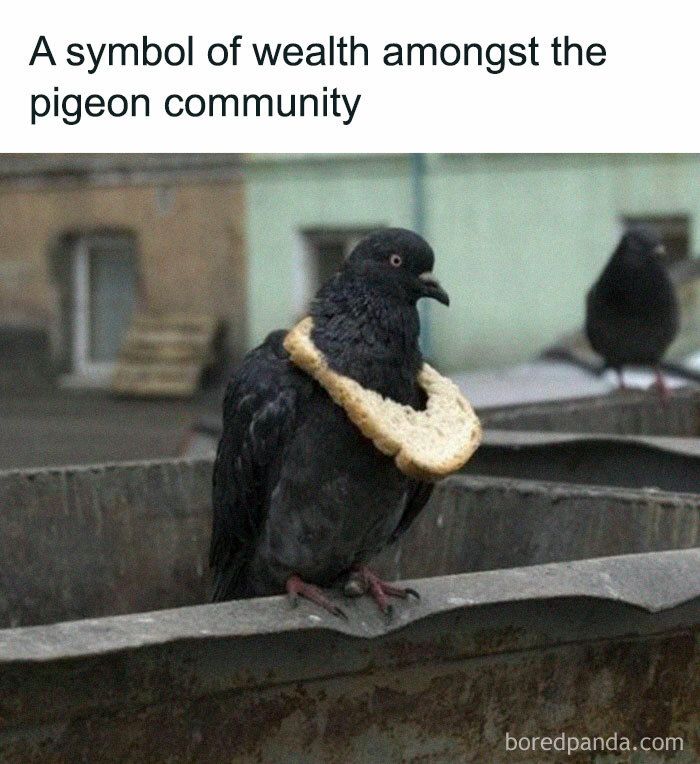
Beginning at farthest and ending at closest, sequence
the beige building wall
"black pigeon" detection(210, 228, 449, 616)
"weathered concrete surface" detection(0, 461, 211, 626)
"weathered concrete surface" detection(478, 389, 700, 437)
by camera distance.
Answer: the beige building wall
"weathered concrete surface" detection(478, 389, 700, 437)
"weathered concrete surface" detection(0, 461, 211, 626)
"black pigeon" detection(210, 228, 449, 616)

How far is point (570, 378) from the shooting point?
740cm

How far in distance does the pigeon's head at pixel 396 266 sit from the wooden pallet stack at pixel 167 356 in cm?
1145

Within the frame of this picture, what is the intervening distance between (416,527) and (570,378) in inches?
130

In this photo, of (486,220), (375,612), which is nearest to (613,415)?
(375,612)

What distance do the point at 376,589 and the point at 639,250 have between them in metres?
4.40

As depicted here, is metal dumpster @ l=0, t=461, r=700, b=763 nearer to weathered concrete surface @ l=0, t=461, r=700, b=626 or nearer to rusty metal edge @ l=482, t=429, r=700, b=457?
weathered concrete surface @ l=0, t=461, r=700, b=626

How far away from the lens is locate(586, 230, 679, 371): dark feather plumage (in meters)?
7.10

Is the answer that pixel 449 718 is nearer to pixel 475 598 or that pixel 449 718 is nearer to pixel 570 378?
pixel 475 598

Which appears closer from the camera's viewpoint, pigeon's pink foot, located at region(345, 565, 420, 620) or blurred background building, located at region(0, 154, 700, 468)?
pigeon's pink foot, located at region(345, 565, 420, 620)

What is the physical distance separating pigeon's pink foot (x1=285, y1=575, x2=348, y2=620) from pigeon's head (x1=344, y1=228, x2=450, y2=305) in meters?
0.50

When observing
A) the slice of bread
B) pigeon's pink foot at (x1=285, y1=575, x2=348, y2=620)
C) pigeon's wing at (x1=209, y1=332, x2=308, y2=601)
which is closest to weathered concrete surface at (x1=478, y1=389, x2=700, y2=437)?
pigeon's wing at (x1=209, y1=332, x2=308, y2=601)

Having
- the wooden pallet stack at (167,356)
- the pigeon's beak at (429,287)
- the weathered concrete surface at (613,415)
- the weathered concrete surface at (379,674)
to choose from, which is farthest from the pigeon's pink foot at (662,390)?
the wooden pallet stack at (167,356)

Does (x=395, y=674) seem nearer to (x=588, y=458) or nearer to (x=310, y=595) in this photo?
(x=310, y=595)
